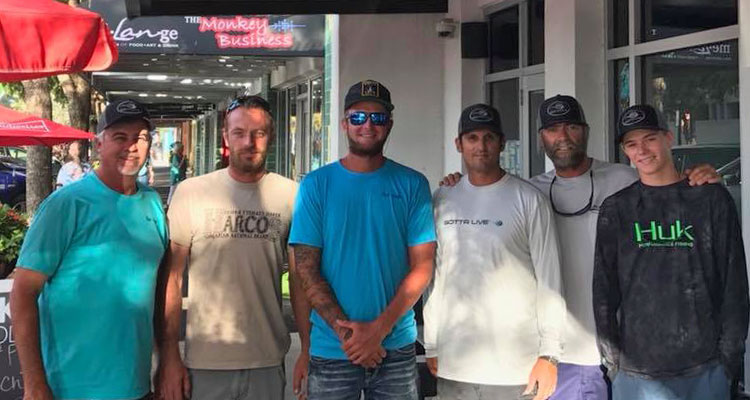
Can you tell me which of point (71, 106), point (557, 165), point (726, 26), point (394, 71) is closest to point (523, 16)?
point (394, 71)

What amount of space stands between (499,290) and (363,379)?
68cm

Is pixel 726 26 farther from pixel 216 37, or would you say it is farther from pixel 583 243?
pixel 216 37

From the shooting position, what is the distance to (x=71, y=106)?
14.0 metres

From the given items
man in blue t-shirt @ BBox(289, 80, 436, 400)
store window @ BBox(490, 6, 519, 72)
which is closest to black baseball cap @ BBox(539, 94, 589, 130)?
man in blue t-shirt @ BBox(289, 80, 436, 400)

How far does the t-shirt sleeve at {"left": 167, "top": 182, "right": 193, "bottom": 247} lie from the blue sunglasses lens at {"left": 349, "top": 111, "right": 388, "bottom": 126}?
76 centimetres

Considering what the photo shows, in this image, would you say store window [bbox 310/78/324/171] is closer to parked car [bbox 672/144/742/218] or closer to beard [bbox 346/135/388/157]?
parked car [bbox 672/144/742/218]

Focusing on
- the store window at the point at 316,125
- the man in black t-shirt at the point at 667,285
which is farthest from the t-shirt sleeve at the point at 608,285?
the store window at the point at 316,125

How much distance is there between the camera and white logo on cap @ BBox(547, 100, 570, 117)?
3.47 meters

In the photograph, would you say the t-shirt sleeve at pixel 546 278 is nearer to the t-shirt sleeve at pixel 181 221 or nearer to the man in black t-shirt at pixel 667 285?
the man in black t-shirt at pixel 667 285

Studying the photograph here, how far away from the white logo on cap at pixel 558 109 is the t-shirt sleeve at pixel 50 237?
2119 mm

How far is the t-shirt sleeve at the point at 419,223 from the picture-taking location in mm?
3172

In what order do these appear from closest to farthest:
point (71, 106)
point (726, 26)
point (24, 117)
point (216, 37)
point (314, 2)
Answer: point (726, 26)
point (314, 2)
point (24, 117)
point (216, 37)
point (71, 106)

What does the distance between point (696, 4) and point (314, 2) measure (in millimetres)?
3790

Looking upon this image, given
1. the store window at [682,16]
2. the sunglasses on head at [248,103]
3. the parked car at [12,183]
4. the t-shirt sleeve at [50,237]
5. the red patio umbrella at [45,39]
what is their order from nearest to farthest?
the t-shirt sleeve at [50,237] → the sunglasses on head at [248,103] → the red patio umbrella at [45,39] → the store window at [682,16] → the parked car at [12,183]
